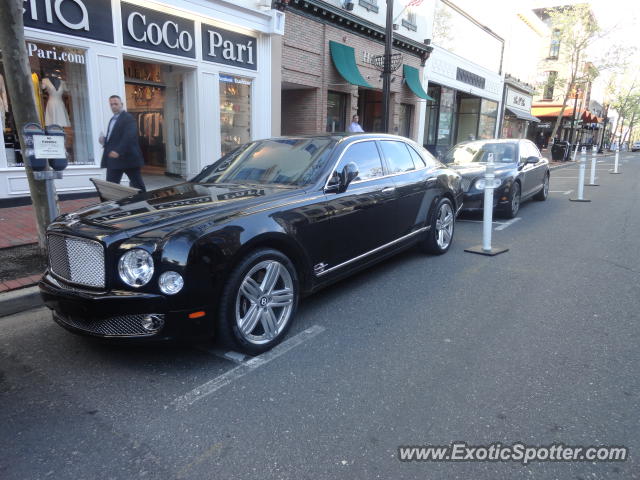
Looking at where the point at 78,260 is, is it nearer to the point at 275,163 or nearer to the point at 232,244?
the point at 232,244

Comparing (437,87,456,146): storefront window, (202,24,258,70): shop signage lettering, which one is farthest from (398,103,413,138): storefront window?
(202,24,258,70): shop signage lettering

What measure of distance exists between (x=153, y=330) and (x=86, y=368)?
69 centimetres

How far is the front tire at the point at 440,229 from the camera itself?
5.78 m

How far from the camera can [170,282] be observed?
2.78 metres

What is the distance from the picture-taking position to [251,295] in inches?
126

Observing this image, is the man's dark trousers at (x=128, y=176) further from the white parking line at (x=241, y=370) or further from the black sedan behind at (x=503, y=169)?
the black sedan behind at (x=503, y=169)

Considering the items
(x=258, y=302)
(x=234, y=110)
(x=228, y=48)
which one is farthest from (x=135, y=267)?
(x=234, y=110)

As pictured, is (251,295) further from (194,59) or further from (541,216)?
(194,59)

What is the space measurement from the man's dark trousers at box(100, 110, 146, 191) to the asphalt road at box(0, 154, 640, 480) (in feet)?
11.6

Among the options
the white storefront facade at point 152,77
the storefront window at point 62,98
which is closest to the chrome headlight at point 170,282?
the white storefront facade at point 152,77

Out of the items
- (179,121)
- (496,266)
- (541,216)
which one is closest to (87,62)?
(179,121)

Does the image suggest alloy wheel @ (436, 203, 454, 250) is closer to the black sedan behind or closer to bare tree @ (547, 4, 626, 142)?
the black sedan behind

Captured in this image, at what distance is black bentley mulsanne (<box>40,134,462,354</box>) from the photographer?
2.78 metres

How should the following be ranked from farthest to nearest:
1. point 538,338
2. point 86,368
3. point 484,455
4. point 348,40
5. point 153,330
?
point 348,40 → point 538,338 → point 86,368 → point 153,330 → point 484,455
